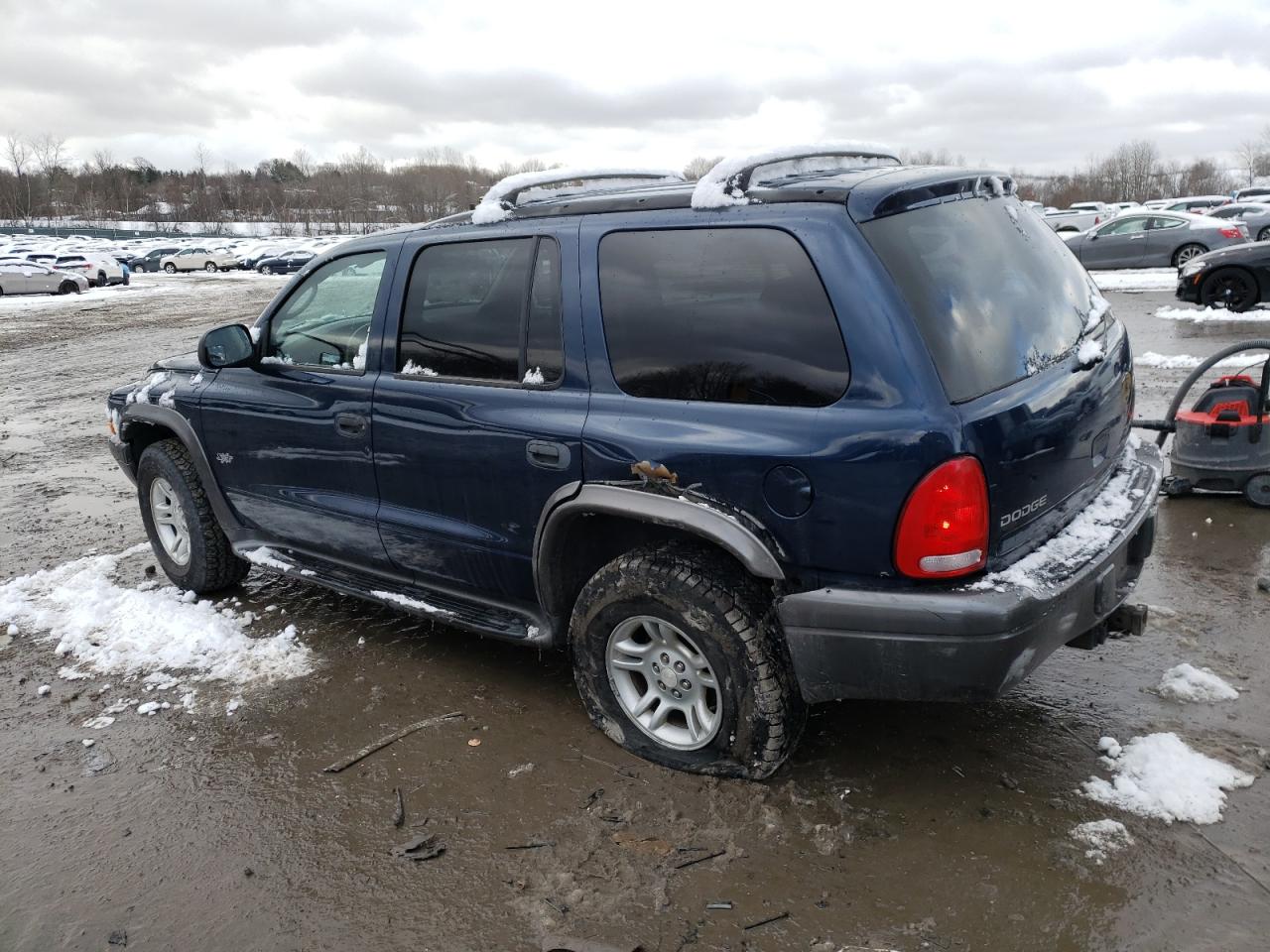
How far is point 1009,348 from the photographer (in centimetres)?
292

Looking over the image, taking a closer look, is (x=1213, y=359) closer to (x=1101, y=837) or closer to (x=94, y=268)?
(x=1101, y=837)

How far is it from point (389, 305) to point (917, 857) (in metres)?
2.72

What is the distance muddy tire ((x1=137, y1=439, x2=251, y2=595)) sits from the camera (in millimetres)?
4867

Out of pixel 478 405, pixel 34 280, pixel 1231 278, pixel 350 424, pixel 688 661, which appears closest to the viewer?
pixel 688 661

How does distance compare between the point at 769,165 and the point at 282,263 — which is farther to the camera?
the point at 282,263

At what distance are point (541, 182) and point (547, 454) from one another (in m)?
1.26

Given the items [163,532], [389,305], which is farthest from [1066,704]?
[163,532]

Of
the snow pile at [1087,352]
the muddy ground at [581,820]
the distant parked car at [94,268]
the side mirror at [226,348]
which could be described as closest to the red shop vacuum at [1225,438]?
the muddy ground at [581,820]

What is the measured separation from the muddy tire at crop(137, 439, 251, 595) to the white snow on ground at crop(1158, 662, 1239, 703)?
4.26 m

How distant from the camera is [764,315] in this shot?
288cm

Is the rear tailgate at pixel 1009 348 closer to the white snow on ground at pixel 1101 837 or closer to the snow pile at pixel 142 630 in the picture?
the white snow on ground at pixel 1101 837

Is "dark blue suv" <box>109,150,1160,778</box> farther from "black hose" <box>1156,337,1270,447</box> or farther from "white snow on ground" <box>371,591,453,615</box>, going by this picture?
"black hose" <box>1156,337,1270,447</box>

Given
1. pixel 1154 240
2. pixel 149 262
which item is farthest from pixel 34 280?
pixel 1154 240

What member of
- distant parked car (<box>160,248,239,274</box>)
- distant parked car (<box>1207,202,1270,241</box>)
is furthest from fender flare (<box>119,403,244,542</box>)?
distant parked car (<box>160,248,239,274</box>)
